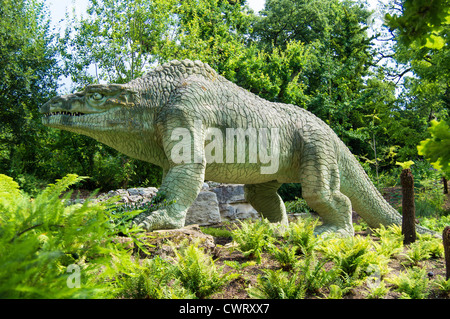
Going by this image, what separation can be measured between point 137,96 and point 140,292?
94.0 inches

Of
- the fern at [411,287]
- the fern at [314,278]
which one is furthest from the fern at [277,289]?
the fern at [411,287]

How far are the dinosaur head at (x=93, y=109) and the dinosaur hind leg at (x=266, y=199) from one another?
2.56 m

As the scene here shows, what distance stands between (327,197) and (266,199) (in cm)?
125

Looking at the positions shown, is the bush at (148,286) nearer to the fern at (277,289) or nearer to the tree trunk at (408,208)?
the fern at (277,289)

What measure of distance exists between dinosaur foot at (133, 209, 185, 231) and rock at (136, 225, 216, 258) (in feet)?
0.25

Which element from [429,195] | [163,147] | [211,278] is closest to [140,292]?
[211,278]

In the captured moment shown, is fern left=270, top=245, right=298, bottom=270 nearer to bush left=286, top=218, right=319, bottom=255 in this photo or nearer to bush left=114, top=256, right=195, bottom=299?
bush left=286, top=218, right=319, bottom=255

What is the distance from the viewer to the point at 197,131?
421cm

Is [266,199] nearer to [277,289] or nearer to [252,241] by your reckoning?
[252,241]

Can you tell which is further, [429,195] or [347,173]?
[429,195]

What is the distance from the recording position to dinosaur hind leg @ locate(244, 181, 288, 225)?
593 cm

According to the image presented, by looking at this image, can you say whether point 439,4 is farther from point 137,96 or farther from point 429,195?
point 429,195

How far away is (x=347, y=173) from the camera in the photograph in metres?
5.68
